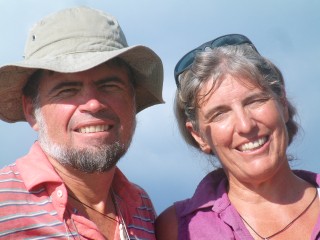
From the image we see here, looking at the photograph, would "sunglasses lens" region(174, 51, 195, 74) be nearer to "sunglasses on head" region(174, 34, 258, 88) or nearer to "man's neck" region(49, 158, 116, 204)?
"sunglasses on head" region(174, 34, 258, 88)

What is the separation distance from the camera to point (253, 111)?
490 centimetres

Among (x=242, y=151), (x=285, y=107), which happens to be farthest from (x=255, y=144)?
(x=285, y=107)

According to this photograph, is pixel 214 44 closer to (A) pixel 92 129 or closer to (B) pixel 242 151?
(B) pixel 242 151

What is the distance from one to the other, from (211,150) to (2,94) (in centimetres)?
211

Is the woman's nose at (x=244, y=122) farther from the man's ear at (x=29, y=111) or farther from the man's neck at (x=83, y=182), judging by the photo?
the man's ear at (x=29, y=111)

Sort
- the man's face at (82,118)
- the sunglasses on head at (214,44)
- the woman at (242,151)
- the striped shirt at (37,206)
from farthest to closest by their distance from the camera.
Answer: the sunglasses on head at (214,44)
the woman at (242,151)
the man's face at (82,118)
the striped shirt at (37,206)

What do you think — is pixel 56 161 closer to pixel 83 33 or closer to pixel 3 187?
pixel 3 187

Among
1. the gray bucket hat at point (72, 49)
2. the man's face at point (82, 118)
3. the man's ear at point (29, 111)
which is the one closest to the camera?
the gray bucket hat at point (72, 49)

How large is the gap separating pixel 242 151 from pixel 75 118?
1.55m

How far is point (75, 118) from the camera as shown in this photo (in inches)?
188

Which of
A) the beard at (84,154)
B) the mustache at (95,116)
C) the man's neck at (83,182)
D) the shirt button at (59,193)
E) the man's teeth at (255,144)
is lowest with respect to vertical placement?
the man's neck at (83,182)

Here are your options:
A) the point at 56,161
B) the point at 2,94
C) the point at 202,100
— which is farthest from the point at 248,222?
the point at 2,94

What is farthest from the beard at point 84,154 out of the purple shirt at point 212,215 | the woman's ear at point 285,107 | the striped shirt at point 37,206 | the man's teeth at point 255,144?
the woman's ear at point 285,107

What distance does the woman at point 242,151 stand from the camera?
16.1 feet
